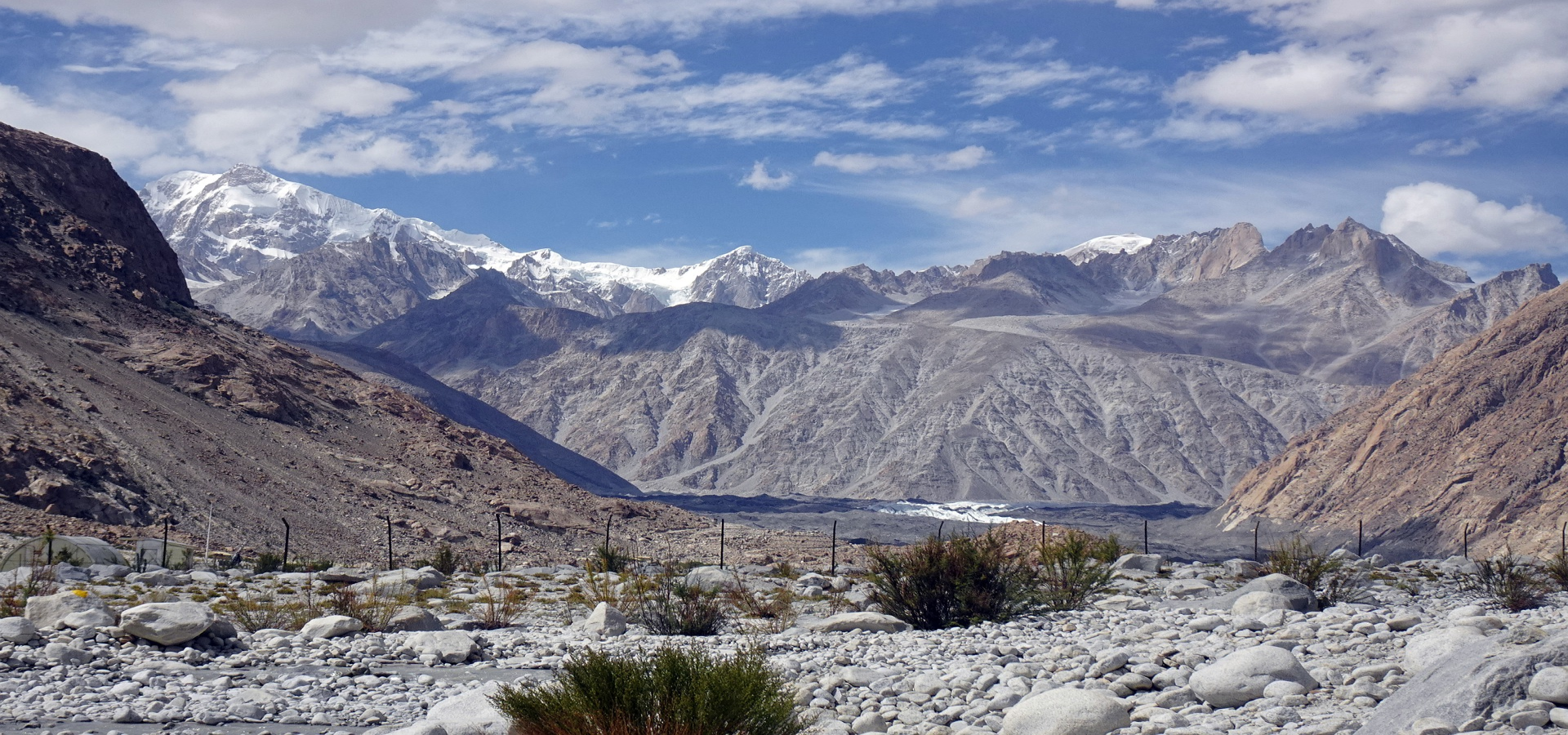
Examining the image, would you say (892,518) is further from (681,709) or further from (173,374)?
(681,709)

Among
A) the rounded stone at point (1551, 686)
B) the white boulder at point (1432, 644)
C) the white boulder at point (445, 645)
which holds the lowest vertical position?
the white boulder at point (445, 645)

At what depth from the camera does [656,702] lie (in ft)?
27.0

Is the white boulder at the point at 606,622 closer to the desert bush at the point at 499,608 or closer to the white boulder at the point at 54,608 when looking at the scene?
the desert bush at the point at 499,608

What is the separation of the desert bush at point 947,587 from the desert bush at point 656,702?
1036cm

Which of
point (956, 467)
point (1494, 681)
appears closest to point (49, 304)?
point (1494, 681)

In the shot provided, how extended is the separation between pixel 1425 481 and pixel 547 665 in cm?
11349

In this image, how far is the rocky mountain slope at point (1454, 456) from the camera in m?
99.1

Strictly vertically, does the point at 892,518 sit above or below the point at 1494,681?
below

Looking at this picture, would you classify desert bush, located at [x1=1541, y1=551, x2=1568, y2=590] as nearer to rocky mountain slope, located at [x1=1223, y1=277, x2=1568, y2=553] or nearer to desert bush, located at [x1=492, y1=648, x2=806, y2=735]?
desert bush, located at [x1=492, y1=648, x2=806, y2=735]

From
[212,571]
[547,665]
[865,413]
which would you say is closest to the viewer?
[547,665]

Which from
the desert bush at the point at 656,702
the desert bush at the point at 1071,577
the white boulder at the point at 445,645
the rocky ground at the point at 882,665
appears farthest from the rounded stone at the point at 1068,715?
the desert bush at the point at 1071,577

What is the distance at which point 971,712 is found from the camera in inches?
436

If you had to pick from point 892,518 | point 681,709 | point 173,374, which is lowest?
point 892,518

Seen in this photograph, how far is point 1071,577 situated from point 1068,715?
11.7 m
